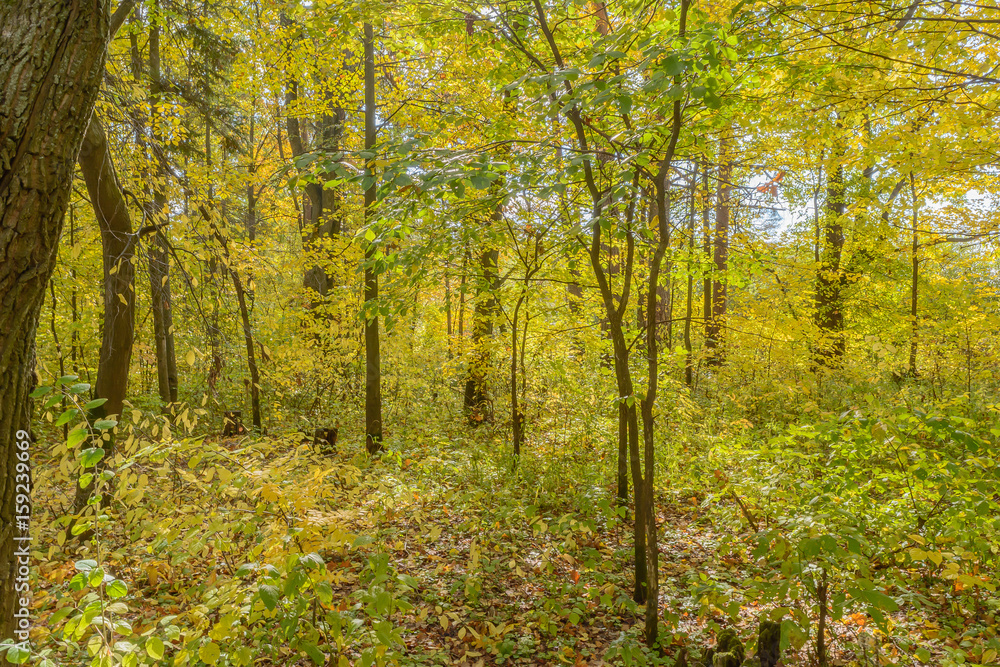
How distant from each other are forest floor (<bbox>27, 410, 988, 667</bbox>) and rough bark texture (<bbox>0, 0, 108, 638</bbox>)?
0.56 metres

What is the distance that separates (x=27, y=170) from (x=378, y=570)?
6.93 ft

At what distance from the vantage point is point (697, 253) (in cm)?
468

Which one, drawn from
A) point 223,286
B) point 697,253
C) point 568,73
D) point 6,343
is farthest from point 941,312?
point 6,343

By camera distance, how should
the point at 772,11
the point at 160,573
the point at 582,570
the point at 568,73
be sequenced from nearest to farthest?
the point at 568,73
the point at 772,11
the point at 160,573
the point at 582,570

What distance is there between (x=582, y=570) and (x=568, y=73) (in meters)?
4.02

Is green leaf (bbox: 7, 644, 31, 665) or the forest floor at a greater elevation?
green leaf (bbox: 7, 644, 31, 665)

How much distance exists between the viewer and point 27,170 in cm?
163

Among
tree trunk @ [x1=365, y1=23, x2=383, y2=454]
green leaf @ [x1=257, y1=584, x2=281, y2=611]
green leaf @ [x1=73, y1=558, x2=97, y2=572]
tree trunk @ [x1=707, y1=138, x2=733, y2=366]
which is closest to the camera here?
green leaf @ [x1=73, y1=558, x2=97, y2=572]

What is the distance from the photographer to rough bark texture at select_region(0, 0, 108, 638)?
1.61 meters

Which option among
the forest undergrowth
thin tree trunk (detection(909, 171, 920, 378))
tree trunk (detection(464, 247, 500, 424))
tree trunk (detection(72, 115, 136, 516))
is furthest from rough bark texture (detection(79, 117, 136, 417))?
thin tree trunk (detection(909, 171, 920, 378))

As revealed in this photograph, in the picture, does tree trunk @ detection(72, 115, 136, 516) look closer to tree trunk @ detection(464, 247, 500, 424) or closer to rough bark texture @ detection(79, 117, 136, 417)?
rough bark texture @ detection(79, 117, 136, 417)

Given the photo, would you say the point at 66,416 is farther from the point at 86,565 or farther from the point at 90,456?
the point at 86,565

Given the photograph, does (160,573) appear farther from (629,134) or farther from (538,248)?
(629,134)

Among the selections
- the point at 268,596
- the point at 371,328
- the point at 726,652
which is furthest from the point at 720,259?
the point at 268,596
